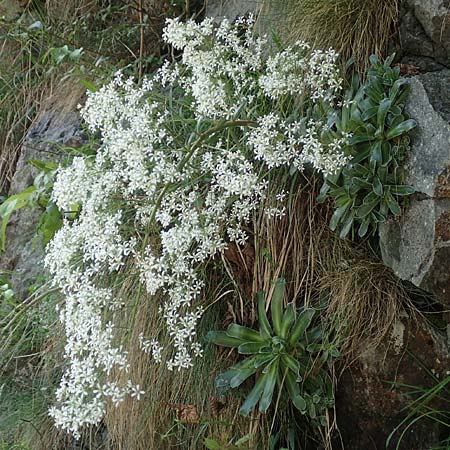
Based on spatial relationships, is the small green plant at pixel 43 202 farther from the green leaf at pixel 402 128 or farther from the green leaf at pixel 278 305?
the green leaf at pixel 402 128

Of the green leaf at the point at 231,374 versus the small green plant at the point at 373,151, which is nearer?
the small green plant at the point at 373,151

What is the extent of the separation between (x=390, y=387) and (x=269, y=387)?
0.28 metres

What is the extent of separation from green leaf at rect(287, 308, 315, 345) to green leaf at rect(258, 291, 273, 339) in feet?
0.17

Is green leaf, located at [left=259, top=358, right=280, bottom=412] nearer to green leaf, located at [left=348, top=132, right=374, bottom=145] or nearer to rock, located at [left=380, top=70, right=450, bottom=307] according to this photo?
rock, located at [left=380, top=70, right=450, bottom=307]

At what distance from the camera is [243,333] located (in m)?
1.52

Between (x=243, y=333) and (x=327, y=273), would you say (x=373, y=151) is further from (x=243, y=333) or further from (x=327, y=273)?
(x=243, y=333)

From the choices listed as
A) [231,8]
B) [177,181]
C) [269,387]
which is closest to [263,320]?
[269,387]

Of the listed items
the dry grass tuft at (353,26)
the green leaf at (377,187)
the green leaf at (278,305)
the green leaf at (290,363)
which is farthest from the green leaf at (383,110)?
the green leaf at (290,363)

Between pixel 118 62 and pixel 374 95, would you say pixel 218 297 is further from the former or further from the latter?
pixel 118 62

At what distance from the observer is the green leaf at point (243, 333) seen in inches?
59.8

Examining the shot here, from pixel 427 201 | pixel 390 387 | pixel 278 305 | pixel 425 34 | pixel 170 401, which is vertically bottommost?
pixel 390 387

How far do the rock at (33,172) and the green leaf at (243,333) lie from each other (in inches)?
36.7

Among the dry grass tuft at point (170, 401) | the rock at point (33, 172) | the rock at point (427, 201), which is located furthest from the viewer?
the rock at point (33, 172)

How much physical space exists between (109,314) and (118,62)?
114 cm
